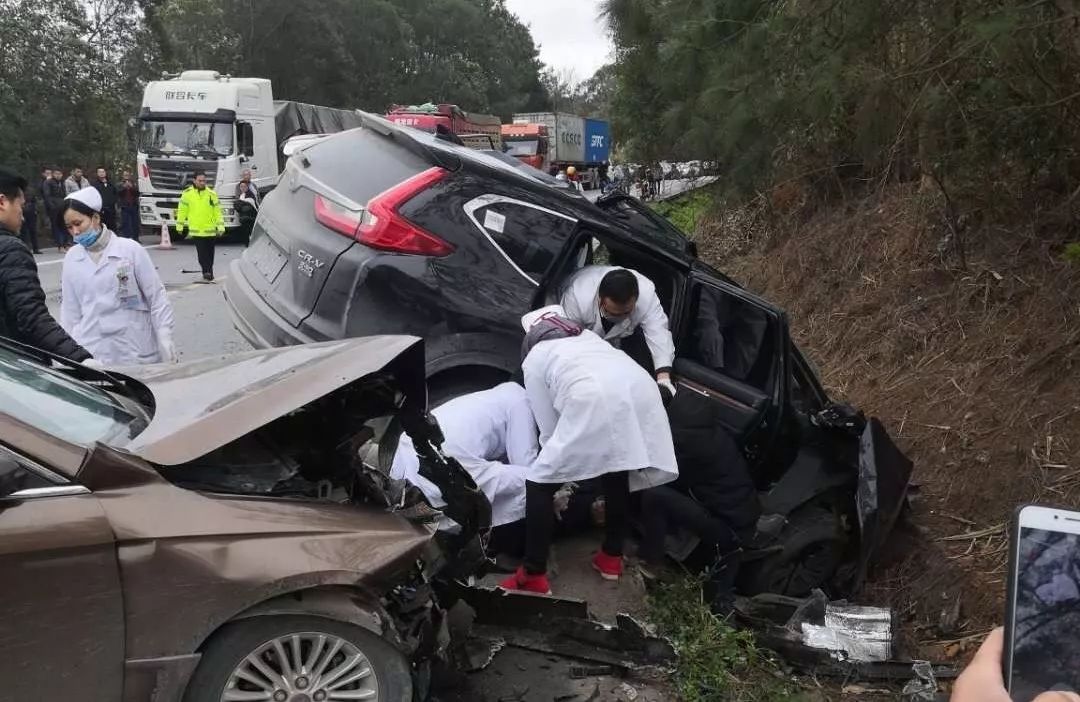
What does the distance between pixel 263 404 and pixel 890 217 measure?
7640 mm

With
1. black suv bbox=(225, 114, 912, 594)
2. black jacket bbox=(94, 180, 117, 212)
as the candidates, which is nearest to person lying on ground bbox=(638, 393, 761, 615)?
black suv bbox=(225, 114, 912, 594)

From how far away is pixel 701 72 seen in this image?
628 cm

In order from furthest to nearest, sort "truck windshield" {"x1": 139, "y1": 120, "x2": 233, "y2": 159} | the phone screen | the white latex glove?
"truck windshield" {"x1": 139, "y1": 120, "x2": 233, "y2": 159}
the white latex glove
the phone screen

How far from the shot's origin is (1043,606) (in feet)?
4.77

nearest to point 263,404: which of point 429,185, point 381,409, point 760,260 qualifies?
point 381,409

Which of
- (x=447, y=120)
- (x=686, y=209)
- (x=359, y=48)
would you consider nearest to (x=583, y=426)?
(x=686, y=209)

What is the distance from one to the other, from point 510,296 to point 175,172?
16.8 meters

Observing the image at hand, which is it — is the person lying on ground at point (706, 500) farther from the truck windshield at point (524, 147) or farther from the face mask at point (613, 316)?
the truck windshield at point (524, 147)

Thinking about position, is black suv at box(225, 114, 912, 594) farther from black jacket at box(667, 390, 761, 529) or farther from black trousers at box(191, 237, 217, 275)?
black trousers at box(191, 237, 217, 275)

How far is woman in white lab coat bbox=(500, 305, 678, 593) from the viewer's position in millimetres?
3836

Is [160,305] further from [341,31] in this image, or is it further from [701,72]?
[341,31]

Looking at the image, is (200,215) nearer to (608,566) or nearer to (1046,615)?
(608,566)

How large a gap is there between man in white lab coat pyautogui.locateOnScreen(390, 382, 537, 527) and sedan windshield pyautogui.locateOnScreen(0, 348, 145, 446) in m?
1.18

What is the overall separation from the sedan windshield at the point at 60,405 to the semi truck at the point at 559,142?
29.4m
